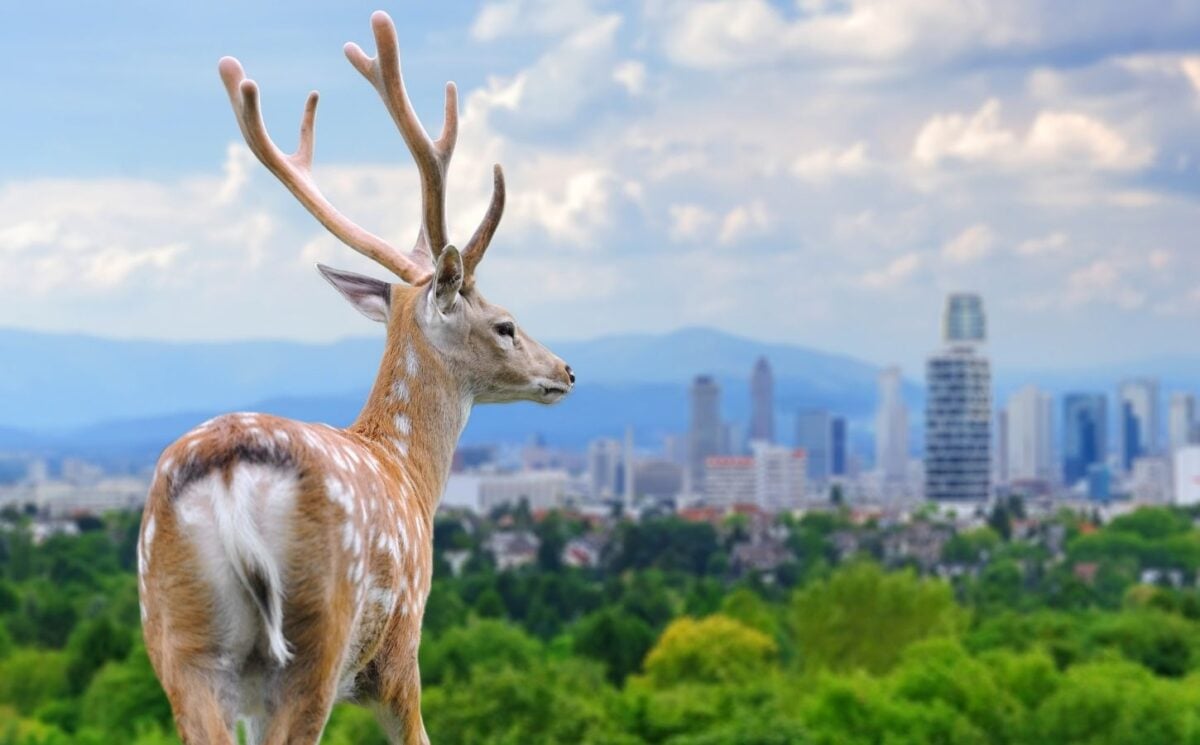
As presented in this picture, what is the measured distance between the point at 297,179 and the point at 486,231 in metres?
1.02

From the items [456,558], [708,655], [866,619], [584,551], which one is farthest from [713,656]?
[584,551]

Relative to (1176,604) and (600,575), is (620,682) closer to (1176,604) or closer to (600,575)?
(1176,604)

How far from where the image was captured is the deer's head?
6426 mm

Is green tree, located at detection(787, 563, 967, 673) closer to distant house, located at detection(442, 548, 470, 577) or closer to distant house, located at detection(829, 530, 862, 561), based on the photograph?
distant house, located at detection(442, 548, 470, 577)

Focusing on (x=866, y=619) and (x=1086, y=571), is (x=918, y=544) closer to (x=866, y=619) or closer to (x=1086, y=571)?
(x=1086, y=571)

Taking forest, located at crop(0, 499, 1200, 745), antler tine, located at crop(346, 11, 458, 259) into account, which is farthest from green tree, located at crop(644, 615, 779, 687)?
antler tine, located at crop(346, 11, 458, 259)

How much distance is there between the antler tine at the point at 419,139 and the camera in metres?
6.71

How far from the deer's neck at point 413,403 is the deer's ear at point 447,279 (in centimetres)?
15

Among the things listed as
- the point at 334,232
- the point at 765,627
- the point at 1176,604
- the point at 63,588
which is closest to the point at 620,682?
the point at 765,627

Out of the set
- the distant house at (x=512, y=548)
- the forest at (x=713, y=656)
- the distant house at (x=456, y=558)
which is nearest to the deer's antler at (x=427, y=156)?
the forest at (x=713, y=656)

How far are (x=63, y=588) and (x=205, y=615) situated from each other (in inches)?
3807

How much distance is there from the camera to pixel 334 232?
717 centimetres

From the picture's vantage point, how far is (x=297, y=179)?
23.9 feet

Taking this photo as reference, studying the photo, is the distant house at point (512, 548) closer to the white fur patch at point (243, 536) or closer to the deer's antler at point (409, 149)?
the deer's antler at point (409, 149)
